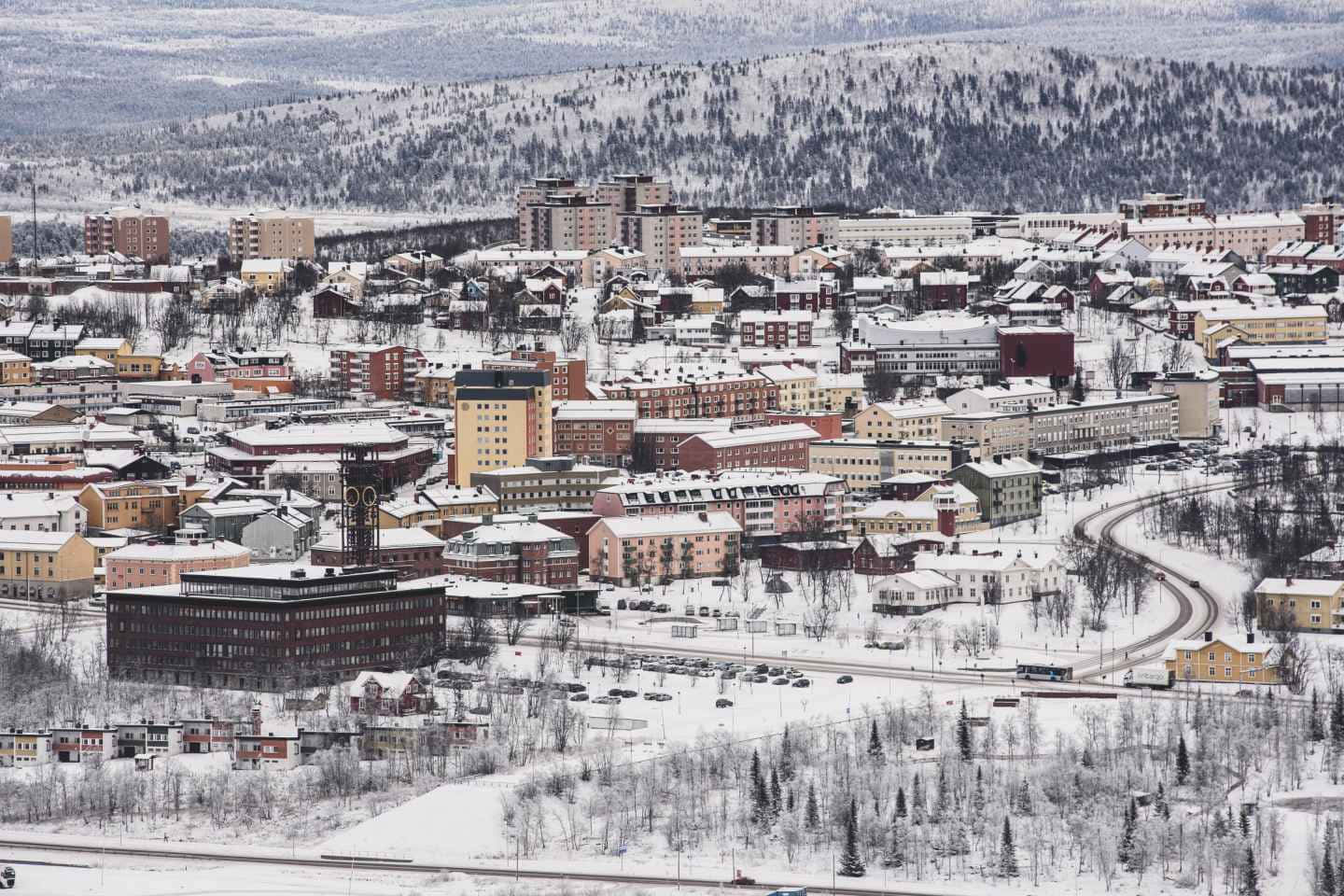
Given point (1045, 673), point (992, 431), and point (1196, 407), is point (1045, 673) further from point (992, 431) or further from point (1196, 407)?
point (1196, 407)

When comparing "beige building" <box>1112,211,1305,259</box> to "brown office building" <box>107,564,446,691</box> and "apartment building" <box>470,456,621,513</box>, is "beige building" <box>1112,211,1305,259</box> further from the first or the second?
"brown office building" <box>107,564,446,691</box>

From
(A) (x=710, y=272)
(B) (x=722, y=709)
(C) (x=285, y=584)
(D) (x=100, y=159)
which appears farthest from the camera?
(D) (x=100, y=159)

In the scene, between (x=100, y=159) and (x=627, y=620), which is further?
(x=100, y=159)

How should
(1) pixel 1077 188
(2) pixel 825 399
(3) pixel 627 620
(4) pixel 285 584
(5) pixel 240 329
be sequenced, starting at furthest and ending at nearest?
1. (1) pixel 1077 188
2. (5) pixel 240 329
3. (2) pixel 825 399
4. (3) pixel 627 620
5. (4) pixel 285 584

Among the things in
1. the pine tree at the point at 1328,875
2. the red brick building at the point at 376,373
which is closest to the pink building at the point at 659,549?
the pine tree at the point at 1328,875

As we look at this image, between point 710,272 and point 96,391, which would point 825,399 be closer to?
point 96,391

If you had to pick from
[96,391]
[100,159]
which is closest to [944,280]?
[96,391]
